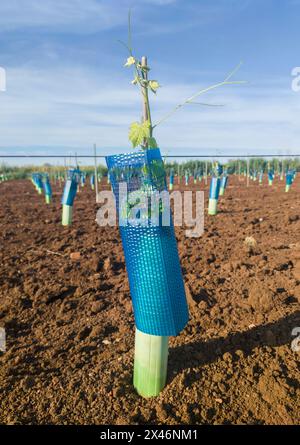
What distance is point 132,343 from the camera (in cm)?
279

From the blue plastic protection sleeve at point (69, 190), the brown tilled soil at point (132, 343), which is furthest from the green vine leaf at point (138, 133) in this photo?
the blue plastic protection sleeve at point (69, 190)

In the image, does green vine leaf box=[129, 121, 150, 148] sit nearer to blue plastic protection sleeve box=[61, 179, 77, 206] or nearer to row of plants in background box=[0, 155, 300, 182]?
blue plastic protection sleeve box=[61, 179, 77, 206]

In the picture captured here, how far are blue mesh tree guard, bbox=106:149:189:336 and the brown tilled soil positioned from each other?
1.67 ft

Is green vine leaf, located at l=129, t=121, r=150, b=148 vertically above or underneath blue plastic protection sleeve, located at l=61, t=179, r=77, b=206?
above

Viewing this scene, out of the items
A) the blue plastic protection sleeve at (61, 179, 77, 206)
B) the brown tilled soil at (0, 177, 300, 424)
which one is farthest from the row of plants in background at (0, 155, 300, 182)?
the brown tilled soil at (0, 177, 300, 424)

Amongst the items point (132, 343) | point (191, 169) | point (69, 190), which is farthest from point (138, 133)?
point (191, 169)

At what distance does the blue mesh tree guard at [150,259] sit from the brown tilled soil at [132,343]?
0.51 meters

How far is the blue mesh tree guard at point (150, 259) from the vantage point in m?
1.87

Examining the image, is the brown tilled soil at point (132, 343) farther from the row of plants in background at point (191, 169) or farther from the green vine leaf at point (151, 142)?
the row of plants in background at point (191, 169)

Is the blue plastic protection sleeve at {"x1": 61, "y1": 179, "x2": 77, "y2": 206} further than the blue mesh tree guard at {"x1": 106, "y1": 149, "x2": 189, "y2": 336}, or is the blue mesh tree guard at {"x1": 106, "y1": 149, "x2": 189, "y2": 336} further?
the blue plastic protection sleeve at {"x1": 61, "y1": 179, "x2": 77, "y2": 206}

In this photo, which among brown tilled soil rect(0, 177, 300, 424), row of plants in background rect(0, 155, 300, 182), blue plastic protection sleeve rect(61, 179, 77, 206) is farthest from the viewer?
row of plants in background rect(0, 155, 300, 182)

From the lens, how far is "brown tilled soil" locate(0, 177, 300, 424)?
2.08 meters
